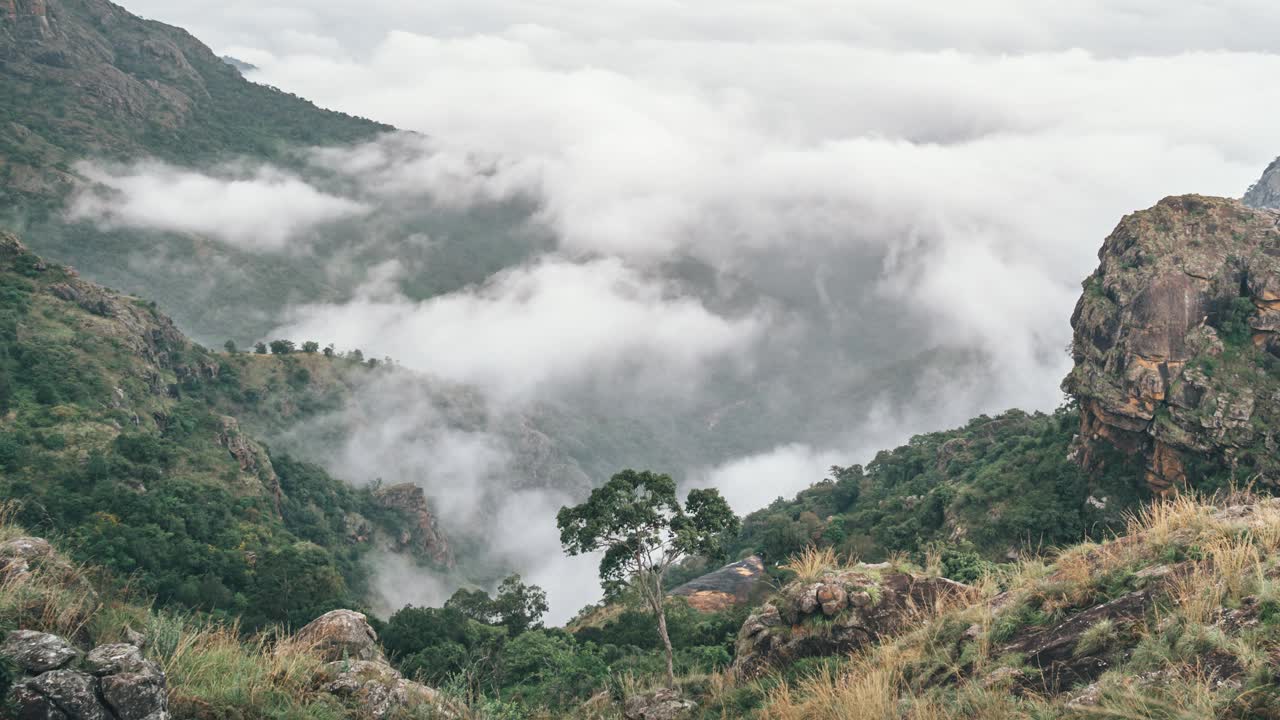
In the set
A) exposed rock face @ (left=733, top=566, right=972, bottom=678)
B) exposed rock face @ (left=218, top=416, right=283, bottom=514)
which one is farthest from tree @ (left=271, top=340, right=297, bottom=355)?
exposed rock face @ (left=733, top=566, right=972, bottom=678)

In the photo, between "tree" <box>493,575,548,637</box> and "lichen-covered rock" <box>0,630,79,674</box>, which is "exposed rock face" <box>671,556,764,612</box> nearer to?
"tree" <box>493,575,548,637</box>

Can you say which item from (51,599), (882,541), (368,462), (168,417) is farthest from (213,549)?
(368,462)

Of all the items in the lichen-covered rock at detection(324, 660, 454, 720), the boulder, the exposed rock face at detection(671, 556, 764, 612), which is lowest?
the exposed rock face at detection(671, 556, 764, 612)

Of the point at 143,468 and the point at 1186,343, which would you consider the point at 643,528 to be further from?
the point at 143,468

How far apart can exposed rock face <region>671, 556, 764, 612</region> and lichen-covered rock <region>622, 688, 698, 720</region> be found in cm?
4604

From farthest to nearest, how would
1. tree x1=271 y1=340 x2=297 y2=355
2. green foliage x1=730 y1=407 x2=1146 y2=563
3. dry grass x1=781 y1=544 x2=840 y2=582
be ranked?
tree x1=271 y1=340 x2=297 y2=355 → green foliage x1=730 y1=407 x2=1146 y2=563 → dry grass x1=781 y1=544 x2=840 y2=582

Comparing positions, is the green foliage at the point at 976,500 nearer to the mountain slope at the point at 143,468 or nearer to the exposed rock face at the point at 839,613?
the exposed rock face at the point at 839,613

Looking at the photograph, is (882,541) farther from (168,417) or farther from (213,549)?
(168,417)

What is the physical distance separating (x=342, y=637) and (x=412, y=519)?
4901 inches

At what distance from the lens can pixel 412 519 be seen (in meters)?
130

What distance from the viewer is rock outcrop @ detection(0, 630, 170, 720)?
6.05 m

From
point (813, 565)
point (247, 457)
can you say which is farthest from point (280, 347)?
point (813, 565)

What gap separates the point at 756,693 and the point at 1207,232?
203 feet

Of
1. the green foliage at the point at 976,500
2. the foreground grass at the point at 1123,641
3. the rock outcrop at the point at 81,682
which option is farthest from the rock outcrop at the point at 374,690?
the green foliage at the point at 976,500
